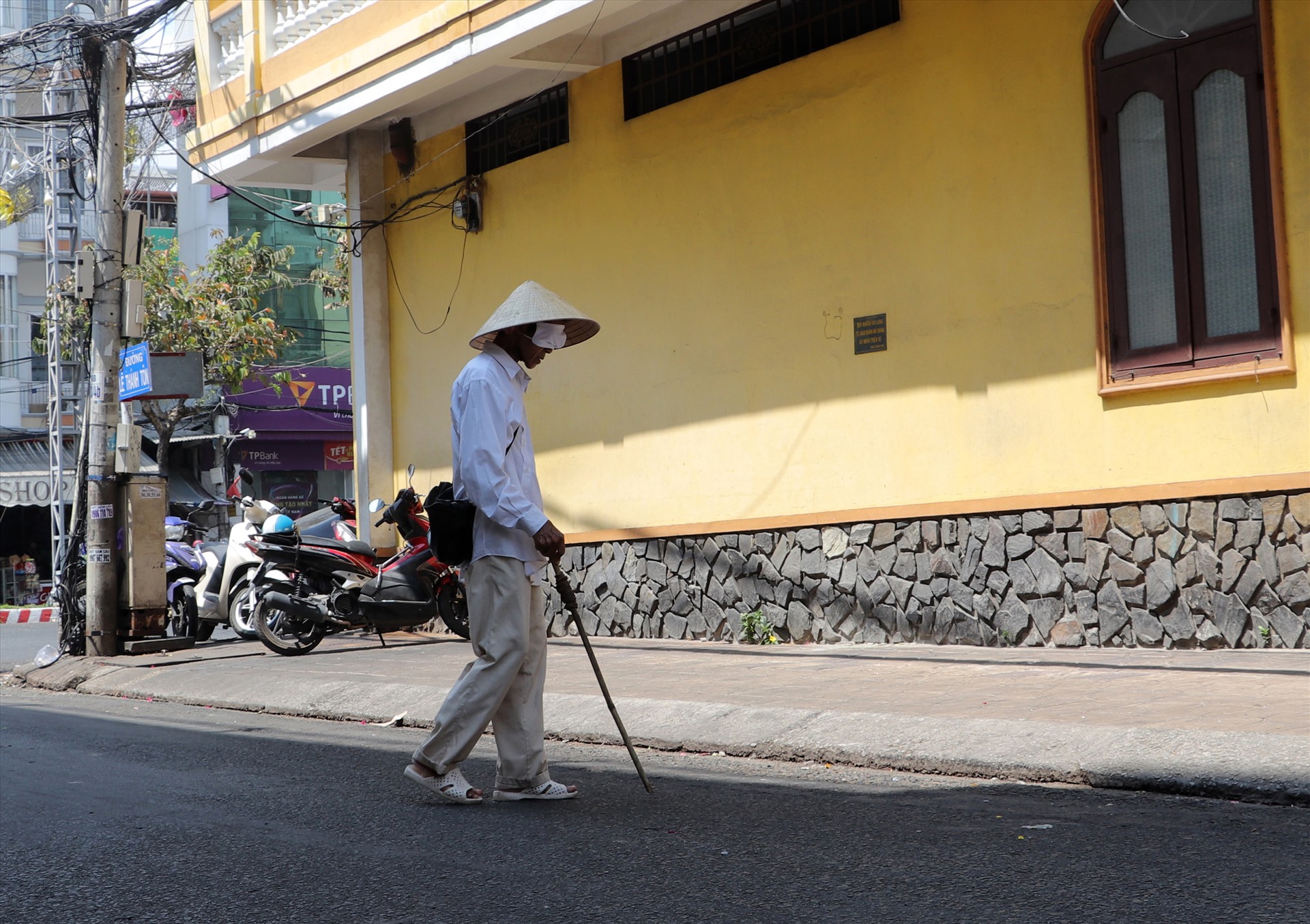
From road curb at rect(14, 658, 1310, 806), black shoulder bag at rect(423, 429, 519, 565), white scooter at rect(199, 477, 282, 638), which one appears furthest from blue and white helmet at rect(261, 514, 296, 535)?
black shoulder bag at rect(423, 429, 519, 565)

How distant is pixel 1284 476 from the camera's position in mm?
8219

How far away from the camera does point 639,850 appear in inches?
181

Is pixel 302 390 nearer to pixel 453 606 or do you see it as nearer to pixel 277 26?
pixel 277 26

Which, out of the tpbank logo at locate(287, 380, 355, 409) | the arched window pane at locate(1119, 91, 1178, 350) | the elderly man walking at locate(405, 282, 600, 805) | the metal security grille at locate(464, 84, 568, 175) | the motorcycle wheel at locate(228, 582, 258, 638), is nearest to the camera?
the elderly man walking at locate(405, 282, 600, 805)

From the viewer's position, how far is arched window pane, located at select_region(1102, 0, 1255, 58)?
8.57 meters

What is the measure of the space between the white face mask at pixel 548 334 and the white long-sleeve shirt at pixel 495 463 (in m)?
0.16

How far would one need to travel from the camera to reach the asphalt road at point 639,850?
3896mm

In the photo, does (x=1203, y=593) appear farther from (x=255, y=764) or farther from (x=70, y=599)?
(x=70, y=599)

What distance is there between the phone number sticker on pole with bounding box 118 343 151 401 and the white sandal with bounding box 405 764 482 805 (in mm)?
7454

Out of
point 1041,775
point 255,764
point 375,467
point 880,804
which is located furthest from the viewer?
point 375,467

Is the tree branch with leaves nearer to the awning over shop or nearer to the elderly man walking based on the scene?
the awning over shop

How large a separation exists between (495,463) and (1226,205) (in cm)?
538

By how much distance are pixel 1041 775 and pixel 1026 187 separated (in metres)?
4.95

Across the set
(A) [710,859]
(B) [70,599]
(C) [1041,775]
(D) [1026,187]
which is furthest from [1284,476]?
(B) [70,599]
